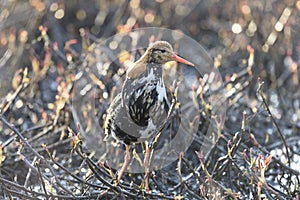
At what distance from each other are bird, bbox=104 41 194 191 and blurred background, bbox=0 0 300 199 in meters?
0.37

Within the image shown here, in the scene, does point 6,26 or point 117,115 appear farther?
point 6,26

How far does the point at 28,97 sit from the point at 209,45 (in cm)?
275

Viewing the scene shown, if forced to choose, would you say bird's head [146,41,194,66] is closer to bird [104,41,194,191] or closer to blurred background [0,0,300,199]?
bird [104,41,194,191]

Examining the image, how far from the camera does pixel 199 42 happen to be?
6625mm

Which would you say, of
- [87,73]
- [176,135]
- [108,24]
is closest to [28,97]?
[87,73]

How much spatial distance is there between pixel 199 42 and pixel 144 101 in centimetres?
372

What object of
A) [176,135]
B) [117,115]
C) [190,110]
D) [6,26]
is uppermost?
[6,26]

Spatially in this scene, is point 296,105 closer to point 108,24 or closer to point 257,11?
point 257,11

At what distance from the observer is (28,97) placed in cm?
434

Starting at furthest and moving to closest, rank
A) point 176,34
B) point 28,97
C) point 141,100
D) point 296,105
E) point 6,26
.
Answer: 1. point 176,34
2. point 6,26
3. point 296,105
4. point 28,97
5. point 141,100

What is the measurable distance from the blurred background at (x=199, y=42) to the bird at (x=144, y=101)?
1.20 ft

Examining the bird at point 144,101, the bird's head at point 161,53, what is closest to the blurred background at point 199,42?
the bird at point 144,101

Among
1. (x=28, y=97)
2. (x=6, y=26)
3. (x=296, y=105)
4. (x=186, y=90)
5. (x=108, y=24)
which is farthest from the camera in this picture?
(x=108, y=24)

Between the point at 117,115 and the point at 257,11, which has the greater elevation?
the point at 257,11
